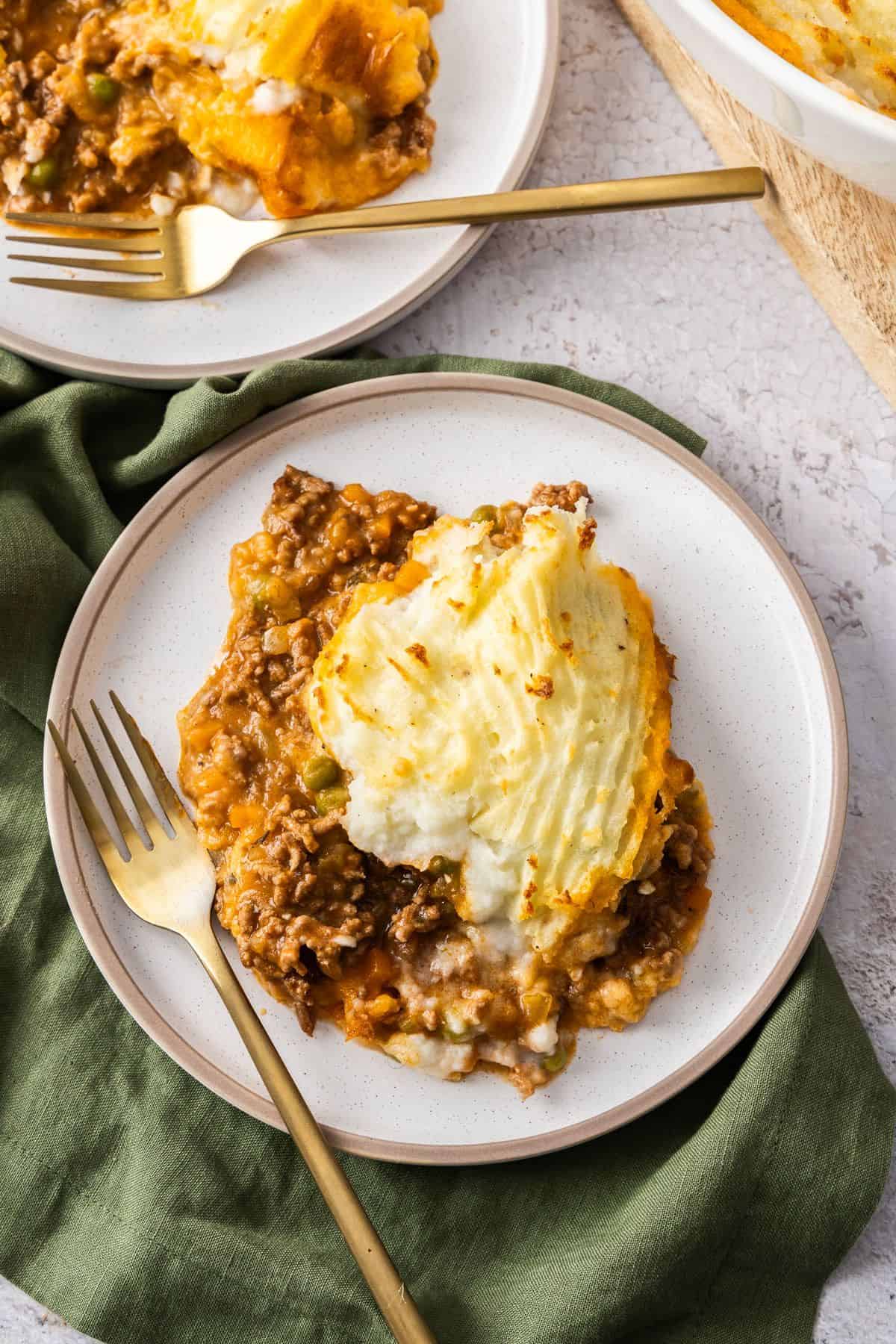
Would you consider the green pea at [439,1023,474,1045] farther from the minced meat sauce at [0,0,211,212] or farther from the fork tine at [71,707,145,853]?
the minced meat sauce at [0,0,211,212]

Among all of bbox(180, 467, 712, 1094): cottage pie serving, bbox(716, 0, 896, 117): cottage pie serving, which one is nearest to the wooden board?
bbox(716, 0, 896, 117): cottage pie serving

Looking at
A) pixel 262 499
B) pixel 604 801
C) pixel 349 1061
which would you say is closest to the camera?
pixel 604 801

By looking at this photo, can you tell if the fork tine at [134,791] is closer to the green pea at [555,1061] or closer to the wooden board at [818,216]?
the green pea at [555,1061]

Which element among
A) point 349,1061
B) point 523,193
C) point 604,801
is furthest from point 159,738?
point 523,193

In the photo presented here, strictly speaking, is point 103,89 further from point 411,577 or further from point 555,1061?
point 555,1061

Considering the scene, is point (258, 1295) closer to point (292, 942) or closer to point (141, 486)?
point (292, 942)

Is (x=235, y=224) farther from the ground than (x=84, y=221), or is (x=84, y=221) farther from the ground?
(x=84, y=221)

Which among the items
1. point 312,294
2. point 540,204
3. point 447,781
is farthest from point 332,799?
point 540,204

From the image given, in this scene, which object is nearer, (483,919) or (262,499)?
(483,919)
